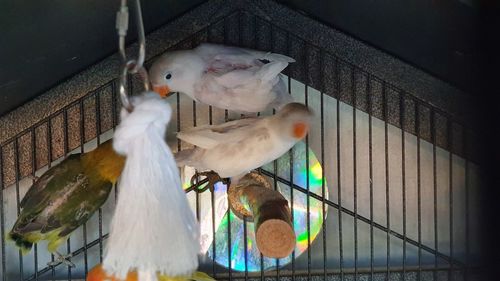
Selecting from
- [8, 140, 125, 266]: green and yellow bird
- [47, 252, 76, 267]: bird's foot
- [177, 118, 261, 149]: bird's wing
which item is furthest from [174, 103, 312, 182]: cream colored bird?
[47, 252, 76, 267]: bird's foot

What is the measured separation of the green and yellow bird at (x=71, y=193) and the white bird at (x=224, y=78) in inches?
6.9

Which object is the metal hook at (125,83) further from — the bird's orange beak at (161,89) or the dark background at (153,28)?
the dark background at (153,28)

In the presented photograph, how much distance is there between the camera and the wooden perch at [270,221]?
794 millimetres

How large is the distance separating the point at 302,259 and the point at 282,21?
1.35ft

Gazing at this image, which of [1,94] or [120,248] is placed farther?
[1,94]

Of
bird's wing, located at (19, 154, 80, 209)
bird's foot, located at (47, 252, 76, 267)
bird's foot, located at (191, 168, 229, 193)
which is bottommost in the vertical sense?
bird's foot, located at (47, 252, 76, 267)

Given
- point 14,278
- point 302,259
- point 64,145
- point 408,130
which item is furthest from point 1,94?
point 408,130

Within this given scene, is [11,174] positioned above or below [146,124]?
below

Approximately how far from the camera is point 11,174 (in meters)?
1.06

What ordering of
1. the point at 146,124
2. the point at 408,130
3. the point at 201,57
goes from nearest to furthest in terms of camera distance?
the point at 146,124
the point at 201,57
the point at 408,130

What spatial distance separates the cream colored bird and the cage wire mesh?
5.8 inches

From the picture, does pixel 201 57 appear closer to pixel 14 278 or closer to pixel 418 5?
pixel 418 5

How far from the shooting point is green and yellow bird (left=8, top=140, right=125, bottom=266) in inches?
32.6

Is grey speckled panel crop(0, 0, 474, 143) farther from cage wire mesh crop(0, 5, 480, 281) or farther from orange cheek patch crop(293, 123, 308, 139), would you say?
orange cheek patch crop(293, 123, 308, 139)
